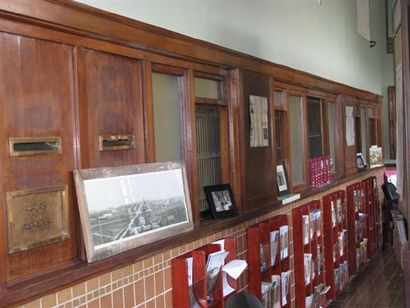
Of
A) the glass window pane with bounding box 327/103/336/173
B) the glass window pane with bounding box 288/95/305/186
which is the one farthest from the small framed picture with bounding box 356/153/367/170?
the glass window pane with bounding box 288/95/305/186

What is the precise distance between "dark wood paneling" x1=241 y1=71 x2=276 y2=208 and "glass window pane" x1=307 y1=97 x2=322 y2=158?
1654mm

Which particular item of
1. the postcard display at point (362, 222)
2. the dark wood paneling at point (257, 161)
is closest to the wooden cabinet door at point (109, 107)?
the dark wood paneling at point (257, 161)

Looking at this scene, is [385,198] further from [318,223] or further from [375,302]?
[318,223]

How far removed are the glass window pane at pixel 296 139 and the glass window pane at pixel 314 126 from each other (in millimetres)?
359

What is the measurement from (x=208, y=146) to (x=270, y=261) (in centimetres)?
114

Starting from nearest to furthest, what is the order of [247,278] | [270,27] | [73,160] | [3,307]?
[3,307], [73,160], [247,278], [270,27]

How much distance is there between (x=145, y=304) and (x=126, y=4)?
5.25ft

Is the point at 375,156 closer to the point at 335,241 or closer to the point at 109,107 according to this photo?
the point at 335,241

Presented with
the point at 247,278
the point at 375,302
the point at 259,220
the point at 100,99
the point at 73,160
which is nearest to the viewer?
the point at 73,160

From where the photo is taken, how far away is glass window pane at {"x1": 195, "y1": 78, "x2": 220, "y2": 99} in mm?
3635

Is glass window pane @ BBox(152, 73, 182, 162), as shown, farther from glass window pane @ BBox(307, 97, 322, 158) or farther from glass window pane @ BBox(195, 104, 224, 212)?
glass window pane @ BBox(307, 97, 322, 158)

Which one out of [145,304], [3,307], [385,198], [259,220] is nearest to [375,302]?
[259,220]

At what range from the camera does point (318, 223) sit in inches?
219

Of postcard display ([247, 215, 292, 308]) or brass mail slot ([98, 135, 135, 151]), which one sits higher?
brass mail slot ([98, 135, 135, 151])
